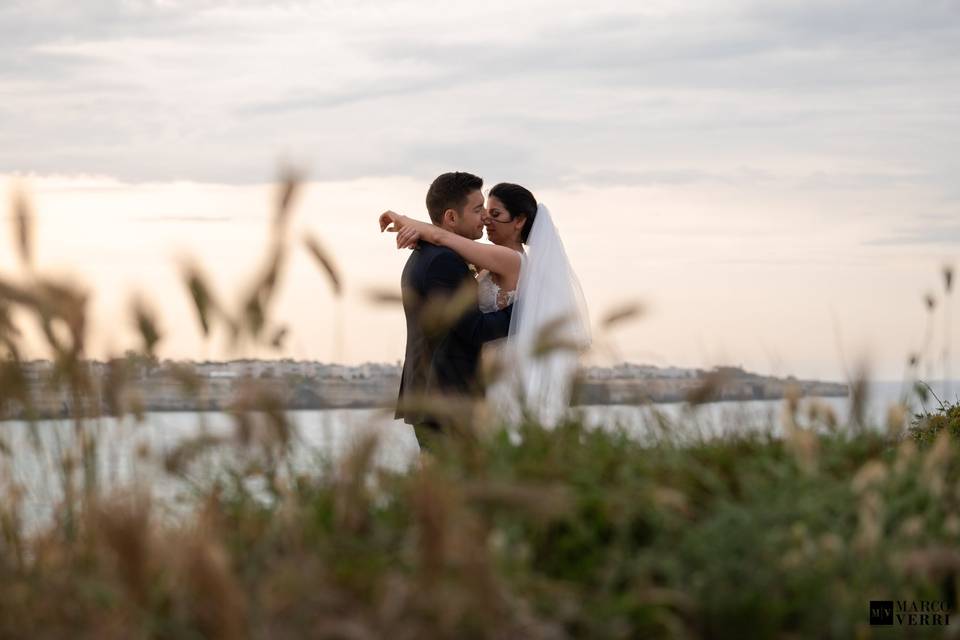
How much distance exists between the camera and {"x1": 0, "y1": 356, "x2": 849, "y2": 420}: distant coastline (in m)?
3.76

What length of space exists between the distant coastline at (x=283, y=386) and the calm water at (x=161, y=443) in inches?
2.2

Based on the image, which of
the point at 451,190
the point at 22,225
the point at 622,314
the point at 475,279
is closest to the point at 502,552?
the point at 622,314

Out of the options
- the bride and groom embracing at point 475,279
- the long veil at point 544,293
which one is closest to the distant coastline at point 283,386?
the bride and groom embracing at point 475,279

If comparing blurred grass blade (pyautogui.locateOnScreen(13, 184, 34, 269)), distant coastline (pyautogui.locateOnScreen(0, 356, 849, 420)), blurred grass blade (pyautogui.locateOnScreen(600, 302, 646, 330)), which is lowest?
distant coastline (pyautogui.locateOnScreen(0, 356, 849, 420))

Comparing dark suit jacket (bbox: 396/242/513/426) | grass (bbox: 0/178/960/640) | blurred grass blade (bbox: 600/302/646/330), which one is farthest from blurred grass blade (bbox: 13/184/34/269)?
dark suit jacket (bbox: 396/242/513/426)

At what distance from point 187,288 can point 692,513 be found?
171 cm

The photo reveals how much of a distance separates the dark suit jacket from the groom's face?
37cm

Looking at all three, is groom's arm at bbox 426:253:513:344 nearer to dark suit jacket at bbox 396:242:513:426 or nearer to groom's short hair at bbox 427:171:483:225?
dark suit jacket at bbox 396:242:513:426

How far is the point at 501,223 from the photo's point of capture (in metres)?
7.60

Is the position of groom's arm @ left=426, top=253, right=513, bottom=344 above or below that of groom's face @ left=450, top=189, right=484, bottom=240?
below

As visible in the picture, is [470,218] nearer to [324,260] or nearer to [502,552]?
[324,260]

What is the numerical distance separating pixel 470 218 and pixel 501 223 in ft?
1.74

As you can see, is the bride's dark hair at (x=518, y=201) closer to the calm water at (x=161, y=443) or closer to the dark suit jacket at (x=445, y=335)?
the dark suit jacket at (x=445, y=335)

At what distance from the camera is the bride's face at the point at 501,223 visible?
7.57 meters
